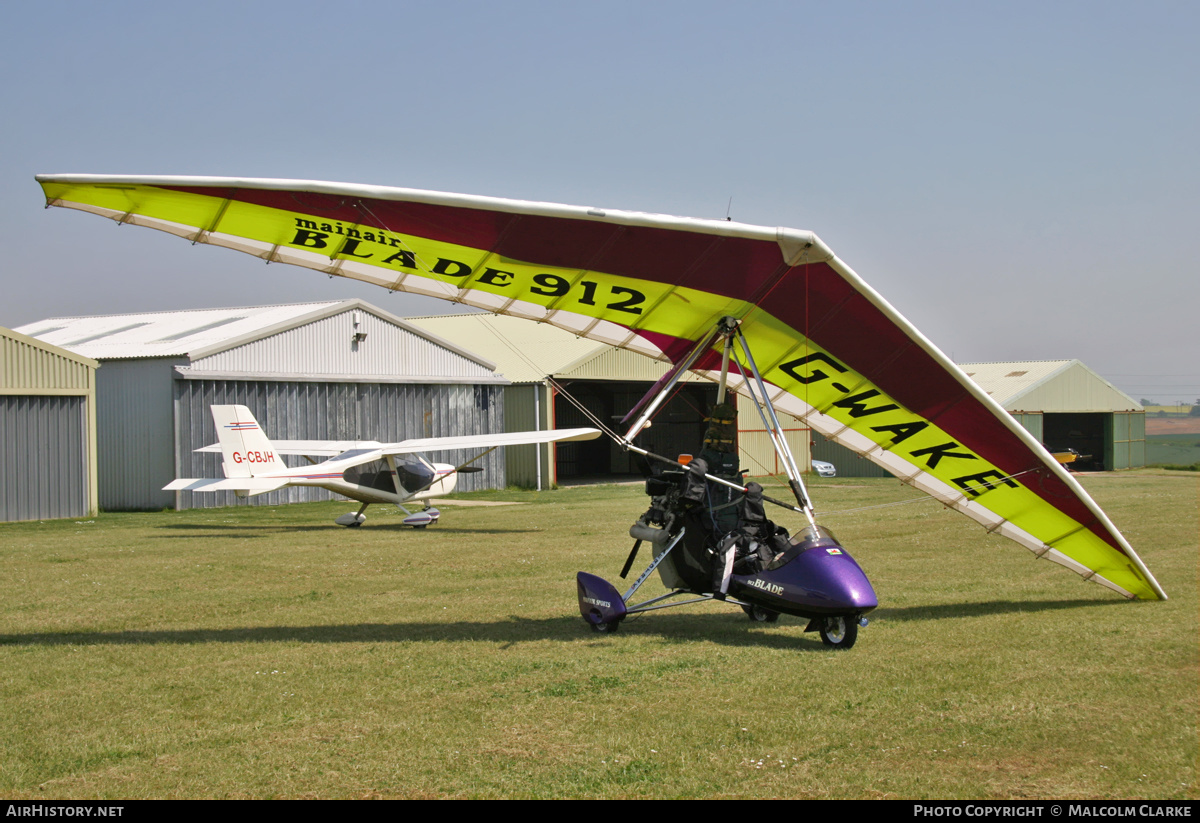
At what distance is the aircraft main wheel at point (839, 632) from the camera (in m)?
7.99

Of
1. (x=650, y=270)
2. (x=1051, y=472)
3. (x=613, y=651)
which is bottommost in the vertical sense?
(x=613, y=651)

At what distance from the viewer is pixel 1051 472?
9.10m

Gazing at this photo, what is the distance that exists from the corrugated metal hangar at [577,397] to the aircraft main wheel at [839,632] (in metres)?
19.2

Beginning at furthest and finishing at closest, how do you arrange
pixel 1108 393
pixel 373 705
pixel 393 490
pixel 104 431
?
pixel 1108 393, pixel 104 431, pixel 393 490, pixel 373 705

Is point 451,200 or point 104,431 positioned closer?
point 451,200

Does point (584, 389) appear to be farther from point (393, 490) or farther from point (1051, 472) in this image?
point (1051, 472)

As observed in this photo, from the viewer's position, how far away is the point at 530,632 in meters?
9.05

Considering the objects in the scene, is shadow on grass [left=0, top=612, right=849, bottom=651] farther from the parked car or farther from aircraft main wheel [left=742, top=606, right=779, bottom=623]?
the parked car

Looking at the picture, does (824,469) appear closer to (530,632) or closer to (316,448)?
(316,448)

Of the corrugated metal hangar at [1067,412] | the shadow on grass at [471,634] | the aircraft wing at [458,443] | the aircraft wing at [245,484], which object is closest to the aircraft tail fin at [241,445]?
the aircraft wing at [245,484]

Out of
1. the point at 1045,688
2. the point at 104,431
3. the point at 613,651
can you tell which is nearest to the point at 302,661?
the point at 613,651

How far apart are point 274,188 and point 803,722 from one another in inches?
206

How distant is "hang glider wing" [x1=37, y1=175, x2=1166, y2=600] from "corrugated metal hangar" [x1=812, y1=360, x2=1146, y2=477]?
36.9m

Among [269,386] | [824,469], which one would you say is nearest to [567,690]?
[269,386]
